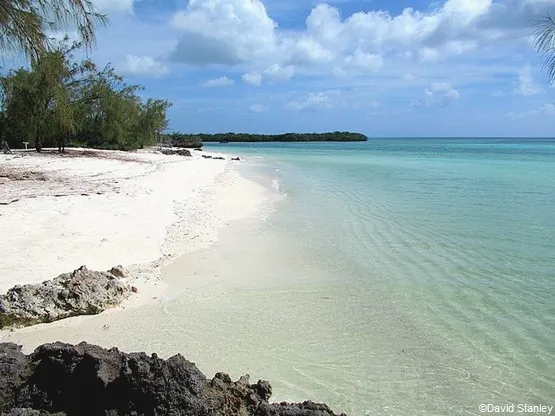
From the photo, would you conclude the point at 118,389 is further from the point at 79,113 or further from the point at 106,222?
the point at 79,113

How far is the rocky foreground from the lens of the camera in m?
2.81

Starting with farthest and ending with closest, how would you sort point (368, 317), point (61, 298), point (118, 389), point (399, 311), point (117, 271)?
point (117, 271)
point (399, 311)
point (368, 317)
point (61, 298)
point (118, 389)

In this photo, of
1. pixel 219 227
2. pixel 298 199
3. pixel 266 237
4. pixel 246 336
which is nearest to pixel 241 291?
pixel 246 336

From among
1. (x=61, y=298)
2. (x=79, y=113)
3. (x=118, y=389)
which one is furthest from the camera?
(x=79, y=113)

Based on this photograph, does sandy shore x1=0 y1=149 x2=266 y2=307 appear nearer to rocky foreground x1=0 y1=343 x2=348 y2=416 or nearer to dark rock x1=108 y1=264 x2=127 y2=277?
dark rock x1=108 y1=264 x2=127 y2=277

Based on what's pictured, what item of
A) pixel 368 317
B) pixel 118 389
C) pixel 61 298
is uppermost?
pixel 118 389

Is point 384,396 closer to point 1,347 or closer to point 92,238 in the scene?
point 1,347

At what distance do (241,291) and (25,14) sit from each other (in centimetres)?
476

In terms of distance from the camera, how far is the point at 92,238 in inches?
317

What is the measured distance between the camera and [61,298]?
5059 mm

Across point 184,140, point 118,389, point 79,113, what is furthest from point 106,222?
point 184,140

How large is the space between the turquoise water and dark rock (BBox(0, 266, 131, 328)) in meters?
1.04

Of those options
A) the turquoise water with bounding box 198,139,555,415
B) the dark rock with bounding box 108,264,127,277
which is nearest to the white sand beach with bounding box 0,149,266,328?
the dark rock with bounding box 108,264,127,277

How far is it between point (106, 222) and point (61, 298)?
4.46m
